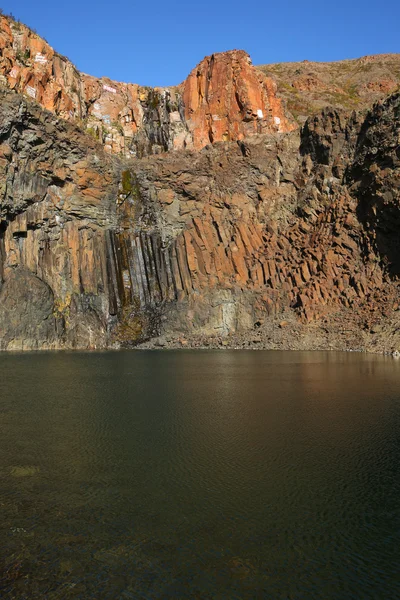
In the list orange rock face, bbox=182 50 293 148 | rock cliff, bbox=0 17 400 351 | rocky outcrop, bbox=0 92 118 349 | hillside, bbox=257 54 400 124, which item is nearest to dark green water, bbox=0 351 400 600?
rock cliff, bbox=0 17 400 351

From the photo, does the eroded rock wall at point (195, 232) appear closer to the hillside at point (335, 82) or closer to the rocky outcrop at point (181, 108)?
the rocky outcrop at point (181, 108)

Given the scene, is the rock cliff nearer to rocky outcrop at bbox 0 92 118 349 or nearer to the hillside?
rocky outcrop at bbox 0 92 118 349

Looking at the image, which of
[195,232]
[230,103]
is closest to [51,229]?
[195,232]

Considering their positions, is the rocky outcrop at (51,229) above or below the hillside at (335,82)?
below

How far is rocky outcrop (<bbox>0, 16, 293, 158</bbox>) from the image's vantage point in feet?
211

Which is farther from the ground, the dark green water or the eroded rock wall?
the eroded rock wall

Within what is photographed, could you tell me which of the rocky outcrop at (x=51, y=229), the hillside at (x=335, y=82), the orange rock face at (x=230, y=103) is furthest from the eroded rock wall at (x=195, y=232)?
the hillside at (x=335, y=82)

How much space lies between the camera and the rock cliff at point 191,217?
169 feet

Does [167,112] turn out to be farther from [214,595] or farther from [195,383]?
[214,595]

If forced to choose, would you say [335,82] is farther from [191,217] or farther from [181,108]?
[191,217]

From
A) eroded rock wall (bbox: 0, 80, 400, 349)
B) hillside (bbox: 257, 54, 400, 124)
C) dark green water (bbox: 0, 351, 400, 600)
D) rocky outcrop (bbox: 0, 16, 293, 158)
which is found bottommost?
dark green water (bbox: 0, 351, 400, 600)

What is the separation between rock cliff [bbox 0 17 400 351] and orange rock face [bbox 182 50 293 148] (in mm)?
264

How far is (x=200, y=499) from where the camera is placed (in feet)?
28.2

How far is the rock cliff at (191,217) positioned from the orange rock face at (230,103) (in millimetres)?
264
